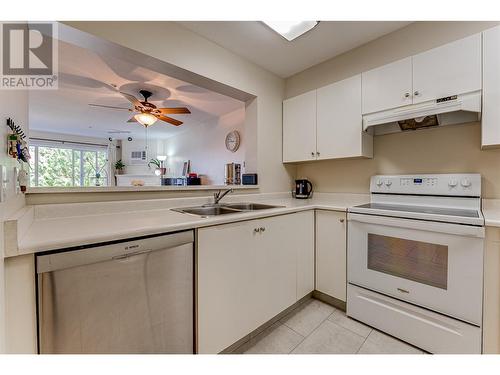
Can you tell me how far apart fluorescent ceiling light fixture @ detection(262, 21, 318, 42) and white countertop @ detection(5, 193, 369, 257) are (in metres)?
1.39

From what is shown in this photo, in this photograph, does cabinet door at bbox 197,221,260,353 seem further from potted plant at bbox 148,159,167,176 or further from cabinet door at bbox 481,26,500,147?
potted plant at bbox 148,159,167,176

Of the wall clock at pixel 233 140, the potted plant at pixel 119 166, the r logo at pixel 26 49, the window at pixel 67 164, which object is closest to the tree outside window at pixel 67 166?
the window at pixel 67 164

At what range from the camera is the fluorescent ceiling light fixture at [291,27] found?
64.9 inches

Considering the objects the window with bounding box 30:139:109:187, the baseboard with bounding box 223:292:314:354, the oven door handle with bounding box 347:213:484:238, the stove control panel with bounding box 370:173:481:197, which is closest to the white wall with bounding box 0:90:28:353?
the baseboard with bounding box 223:292:314:354

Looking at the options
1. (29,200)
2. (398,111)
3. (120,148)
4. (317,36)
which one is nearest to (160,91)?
(317,36)

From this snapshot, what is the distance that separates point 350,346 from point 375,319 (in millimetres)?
297

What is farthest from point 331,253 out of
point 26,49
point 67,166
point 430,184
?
point 67,166

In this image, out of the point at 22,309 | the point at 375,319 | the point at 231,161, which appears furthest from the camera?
the point at 231,161

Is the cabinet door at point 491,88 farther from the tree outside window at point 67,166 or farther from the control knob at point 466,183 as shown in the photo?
the tree outside window at point 67,166

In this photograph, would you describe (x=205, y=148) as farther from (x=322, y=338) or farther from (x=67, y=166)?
(x=67, y=166)

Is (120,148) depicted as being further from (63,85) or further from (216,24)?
(216,24)

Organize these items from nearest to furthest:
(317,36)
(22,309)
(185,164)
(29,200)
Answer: (22,309) < (29,200) < (317,36) < (185,164)

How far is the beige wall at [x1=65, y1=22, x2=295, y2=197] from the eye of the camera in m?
1.45

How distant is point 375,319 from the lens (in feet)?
5.19
